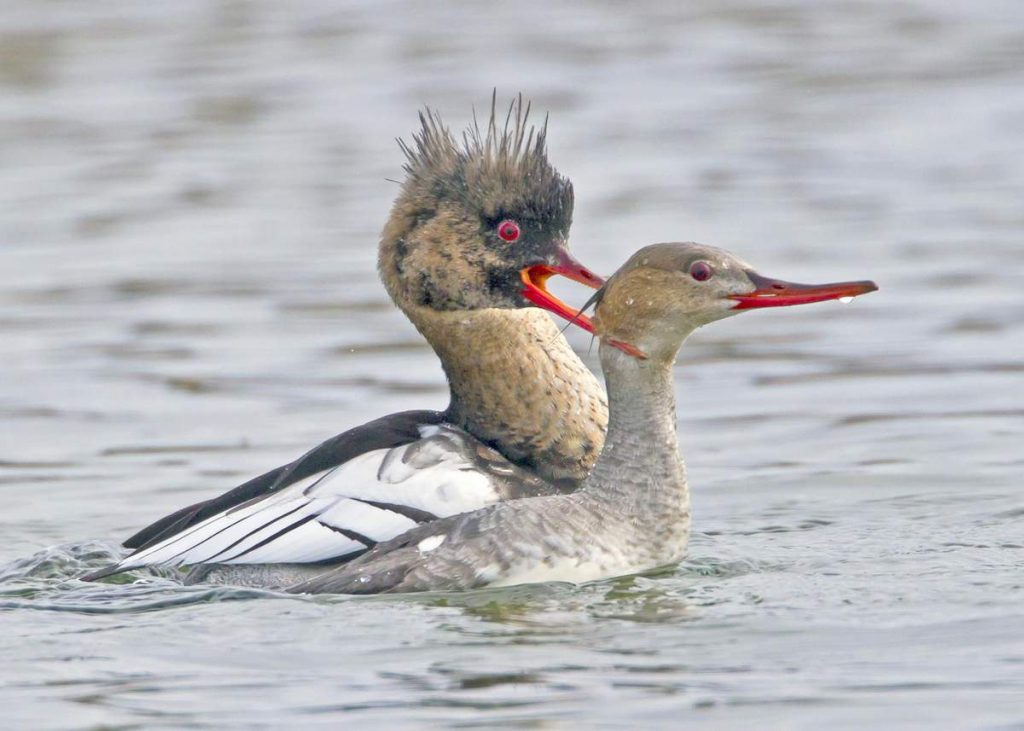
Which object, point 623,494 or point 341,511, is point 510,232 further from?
point 341,511

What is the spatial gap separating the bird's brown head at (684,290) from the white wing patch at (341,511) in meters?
0.85

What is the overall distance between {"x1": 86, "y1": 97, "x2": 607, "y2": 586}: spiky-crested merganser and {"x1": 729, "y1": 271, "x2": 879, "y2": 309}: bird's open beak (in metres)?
0.84

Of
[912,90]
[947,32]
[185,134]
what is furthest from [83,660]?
[947,32]

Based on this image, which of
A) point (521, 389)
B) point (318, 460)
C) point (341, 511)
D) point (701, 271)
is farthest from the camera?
point (521, 389)

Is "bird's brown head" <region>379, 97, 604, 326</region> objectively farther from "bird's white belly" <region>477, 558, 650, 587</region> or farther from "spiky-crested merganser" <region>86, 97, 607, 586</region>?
"bird's white belly" <region>477, 558, 650, 587</region>

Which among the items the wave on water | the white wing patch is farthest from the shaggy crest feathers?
the wave on water

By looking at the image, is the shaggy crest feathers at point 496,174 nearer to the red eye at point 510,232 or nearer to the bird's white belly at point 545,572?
the red eye at point 510,232

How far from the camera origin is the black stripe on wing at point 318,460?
27.5 feet

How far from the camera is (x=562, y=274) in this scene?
29.2ft

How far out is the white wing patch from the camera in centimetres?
811

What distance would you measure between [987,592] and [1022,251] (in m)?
6.95

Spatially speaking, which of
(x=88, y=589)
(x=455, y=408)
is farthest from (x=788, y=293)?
(x=88, y=589)

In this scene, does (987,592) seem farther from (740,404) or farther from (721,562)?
(740,404)

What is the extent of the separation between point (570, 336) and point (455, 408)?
444cm
